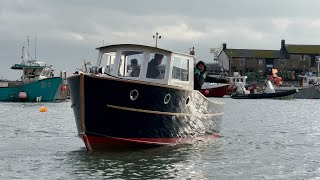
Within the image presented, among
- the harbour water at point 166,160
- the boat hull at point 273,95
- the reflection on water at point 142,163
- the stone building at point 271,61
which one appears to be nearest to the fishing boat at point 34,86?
the boat hull at point 273,95

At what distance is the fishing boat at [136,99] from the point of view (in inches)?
639

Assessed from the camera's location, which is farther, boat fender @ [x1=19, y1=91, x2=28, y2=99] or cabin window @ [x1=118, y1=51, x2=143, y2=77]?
boat fender @ [x1=19, y1=91, x2=28, y2=99]

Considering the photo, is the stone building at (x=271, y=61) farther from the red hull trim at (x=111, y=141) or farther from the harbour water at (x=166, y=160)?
the red hull trim at (x=111, y=141)

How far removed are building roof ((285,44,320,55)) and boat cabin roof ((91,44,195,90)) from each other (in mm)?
106911

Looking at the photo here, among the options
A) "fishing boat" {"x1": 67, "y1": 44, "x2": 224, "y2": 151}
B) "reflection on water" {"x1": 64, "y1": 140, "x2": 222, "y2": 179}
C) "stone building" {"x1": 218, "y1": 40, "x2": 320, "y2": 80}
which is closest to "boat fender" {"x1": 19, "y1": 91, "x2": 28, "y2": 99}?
"fishing boat" {"x1": 67, "y1": 44, "x2": 224, "y2": 151}

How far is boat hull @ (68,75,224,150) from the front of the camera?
16141mm

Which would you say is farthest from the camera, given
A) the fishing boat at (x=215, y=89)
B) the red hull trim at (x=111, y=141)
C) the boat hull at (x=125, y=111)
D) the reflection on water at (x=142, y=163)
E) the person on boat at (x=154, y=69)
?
the fishing boat at (x=215, y=89)

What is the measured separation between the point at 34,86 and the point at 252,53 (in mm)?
71266

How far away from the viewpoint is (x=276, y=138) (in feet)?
77.0

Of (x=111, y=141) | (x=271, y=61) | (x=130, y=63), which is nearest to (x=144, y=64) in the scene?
(x=130, y=63)

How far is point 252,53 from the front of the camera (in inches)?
4776

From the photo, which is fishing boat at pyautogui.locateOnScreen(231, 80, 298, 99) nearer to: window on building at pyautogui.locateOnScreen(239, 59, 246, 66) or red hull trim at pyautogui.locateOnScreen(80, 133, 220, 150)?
window on building at pyautogui.locateOnScreen(239, 59, 246, 66)

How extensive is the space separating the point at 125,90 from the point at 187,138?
3.85 m

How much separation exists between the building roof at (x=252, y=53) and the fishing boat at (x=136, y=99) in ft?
333
